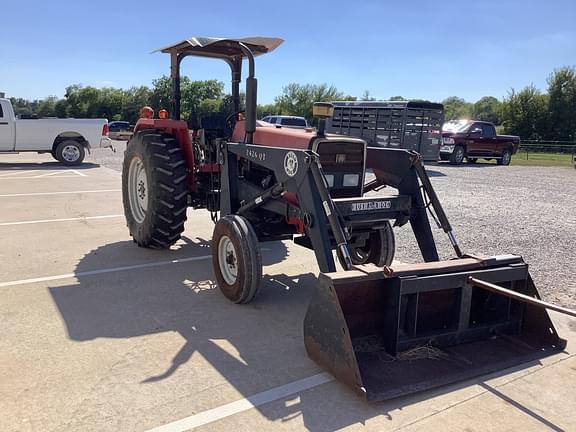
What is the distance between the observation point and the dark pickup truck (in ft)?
67.2

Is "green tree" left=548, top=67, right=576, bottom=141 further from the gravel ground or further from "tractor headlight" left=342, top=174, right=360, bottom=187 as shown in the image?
"tractor headlight" left=342, top=174, right=360, bottom=187

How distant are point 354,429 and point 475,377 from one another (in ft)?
3.27

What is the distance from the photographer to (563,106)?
41.7m

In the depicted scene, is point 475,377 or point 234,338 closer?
point 475,377

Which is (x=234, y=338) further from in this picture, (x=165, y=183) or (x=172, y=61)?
(x=172, y=61)

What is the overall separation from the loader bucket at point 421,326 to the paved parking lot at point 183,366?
0.12 m

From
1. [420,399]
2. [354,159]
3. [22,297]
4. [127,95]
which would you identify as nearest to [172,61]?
[354,159]

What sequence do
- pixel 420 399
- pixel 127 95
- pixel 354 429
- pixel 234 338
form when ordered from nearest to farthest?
1. pixel 354 429
2. pixel 420 399
3. pixel 234 338
4. pixel 127 95

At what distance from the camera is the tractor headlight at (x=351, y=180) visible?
14.8 feet

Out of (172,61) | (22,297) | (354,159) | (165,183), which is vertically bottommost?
(22,297)

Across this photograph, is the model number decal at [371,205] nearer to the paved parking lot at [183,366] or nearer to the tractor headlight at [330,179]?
the tractor headlight at [330,179]

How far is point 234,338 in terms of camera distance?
12.2 feet

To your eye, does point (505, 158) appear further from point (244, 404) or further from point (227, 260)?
point (244, 404)

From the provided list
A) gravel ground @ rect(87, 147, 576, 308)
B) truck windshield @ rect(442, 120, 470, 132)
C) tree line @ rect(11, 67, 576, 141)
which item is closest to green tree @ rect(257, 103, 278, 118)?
tree line @ rect(11, 67, 576, 141)
